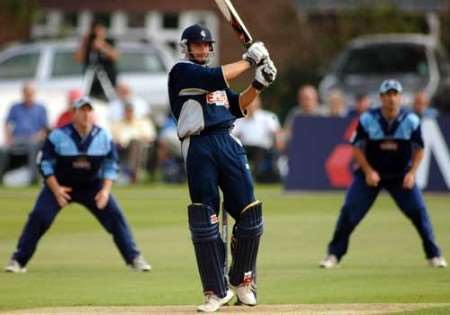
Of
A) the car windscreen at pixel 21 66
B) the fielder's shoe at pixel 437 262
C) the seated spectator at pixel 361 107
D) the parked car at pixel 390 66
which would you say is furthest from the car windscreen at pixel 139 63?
the fielder's shoe at pixel 437 262

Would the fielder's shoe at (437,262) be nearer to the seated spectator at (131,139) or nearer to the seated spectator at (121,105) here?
the seated spectator at (131,139)

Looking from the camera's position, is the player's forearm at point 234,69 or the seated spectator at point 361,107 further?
the seated spectator at point 361,107

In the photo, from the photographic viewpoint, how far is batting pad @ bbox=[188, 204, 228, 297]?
11047 millimetres

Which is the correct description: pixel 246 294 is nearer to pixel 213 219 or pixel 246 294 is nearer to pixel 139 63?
pixel 213 219

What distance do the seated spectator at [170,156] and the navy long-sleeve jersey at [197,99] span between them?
47.2 ft

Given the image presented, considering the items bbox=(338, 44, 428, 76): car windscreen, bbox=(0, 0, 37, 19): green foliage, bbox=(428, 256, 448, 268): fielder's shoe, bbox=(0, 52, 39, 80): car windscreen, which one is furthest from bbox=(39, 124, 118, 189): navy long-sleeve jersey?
bbox=(0, 0, 37, 19): green foliage

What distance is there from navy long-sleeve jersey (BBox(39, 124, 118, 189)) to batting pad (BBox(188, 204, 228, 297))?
3.50 metres

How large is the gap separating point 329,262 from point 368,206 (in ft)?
2.14

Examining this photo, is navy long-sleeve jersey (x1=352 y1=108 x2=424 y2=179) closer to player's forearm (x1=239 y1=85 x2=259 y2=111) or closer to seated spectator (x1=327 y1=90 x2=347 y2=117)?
player's forearm (x1=239 y1=85 x2=259 y2=111)

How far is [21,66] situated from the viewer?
94.5 feet

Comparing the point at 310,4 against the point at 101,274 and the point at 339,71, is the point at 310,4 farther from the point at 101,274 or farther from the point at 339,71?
the point at 101,274

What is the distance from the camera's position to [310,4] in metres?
34.3

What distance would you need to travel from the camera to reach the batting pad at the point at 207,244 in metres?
11.0

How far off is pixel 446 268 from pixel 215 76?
14.1 ft
